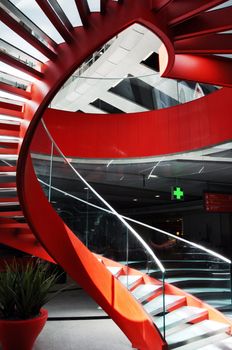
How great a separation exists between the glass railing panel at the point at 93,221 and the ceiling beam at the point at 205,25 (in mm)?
2476

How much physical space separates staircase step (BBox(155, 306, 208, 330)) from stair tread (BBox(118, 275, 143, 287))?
29.6 inches

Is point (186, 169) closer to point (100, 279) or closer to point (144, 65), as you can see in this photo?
point (144, 65)

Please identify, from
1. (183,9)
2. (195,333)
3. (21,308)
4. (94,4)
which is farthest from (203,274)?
(94,4)

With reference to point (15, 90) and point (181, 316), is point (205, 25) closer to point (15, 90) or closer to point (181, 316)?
point (15, 90)

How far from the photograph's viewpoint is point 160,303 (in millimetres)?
4090

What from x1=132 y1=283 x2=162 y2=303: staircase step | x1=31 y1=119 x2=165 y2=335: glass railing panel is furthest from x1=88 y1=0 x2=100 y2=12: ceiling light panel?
x1=132 y1=283 x2=162 y2=303: staircase step

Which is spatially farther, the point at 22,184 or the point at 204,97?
the point at 204,97

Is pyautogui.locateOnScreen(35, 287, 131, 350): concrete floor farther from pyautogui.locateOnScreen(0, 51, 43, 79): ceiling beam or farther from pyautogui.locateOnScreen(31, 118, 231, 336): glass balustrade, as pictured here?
pyautogui.locateOnScreen(0, 51, 43, 79): ceiling beam

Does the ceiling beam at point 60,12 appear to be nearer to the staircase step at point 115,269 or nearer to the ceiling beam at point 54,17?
the ceiling beam at point 54,17

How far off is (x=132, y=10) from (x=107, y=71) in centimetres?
477

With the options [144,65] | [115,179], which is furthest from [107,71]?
[115,179]

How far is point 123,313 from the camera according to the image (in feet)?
13.4

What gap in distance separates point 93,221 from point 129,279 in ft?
3.68

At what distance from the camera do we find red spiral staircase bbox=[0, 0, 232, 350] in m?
2.51
